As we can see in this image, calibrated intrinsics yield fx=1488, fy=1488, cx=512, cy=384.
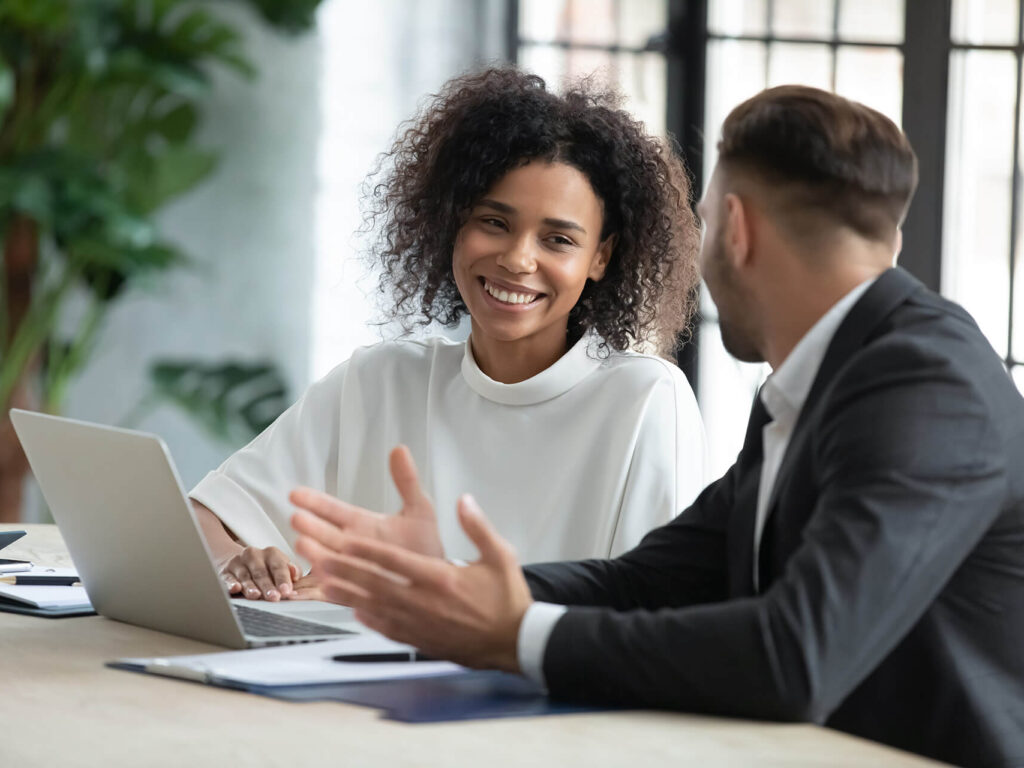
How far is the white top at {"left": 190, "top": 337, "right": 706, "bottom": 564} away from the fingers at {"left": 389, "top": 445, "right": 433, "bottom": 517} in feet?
2.72

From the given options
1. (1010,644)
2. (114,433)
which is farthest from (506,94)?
(1010,644)

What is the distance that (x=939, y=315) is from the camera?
4.78 feet

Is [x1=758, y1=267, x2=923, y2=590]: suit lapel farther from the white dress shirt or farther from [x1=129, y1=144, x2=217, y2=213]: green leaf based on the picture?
[x1=129, y1=144, x2=217, y2=213]: green leaf

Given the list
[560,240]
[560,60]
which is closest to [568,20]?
[560,60]

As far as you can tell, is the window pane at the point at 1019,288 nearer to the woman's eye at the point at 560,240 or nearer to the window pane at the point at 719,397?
the window pane at the point at 719,397

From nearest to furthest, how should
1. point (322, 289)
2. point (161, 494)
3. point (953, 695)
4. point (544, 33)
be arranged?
point (953, 695) < point (161, 494) < point (544, 33) < point (322, 289)

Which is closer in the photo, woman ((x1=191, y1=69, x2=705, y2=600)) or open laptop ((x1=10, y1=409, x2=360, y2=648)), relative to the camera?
open laptop ((x1=10, y1=409, x2=360, y2=648))

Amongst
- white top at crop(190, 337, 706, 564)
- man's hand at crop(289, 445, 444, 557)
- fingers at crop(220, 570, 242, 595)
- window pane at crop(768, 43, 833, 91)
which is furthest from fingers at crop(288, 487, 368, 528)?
window pane at crop(768, 43, 833, 91)

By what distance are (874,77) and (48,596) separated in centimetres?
273

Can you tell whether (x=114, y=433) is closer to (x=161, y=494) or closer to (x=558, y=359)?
(x=161, y=494)

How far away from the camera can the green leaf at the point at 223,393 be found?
16.8 ft

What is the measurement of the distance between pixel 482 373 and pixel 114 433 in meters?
0.94

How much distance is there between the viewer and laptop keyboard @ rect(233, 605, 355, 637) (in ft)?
Answer: 5.45

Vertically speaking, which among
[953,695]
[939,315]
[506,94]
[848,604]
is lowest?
[953,695]
